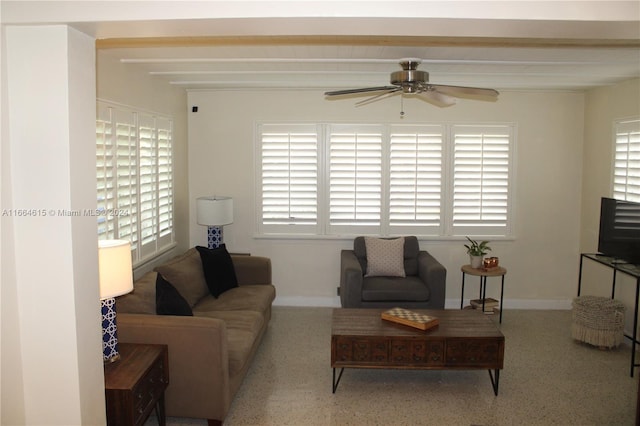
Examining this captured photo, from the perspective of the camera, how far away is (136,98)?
4633 millimetres

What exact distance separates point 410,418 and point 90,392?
84.0 inches

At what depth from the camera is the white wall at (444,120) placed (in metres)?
6.01

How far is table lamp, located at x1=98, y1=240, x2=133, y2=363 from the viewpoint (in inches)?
110

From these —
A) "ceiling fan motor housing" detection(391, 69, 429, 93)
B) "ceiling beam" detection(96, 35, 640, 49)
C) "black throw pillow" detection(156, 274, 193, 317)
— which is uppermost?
"ceiling beam" detection(96, 35, 640, 49)

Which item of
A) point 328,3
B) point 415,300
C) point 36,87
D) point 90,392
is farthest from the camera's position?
point 415,300

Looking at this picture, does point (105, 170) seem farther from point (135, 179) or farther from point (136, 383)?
point (136, 383)

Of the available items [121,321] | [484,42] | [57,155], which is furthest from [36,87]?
[484,42]

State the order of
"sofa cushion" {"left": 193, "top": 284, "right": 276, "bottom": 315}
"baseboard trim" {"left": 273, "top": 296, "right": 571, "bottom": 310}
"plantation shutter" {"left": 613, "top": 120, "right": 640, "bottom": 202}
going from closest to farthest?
1. "sofa cushion" {"left": 193, "top": 284, "right": 276, "bottom": 315}
2. "plantation shutter" {"left": 613, "top": 120, "right": 640, "bottom": 202}
3. "baseboard trim" {"left": 273, "top": 296, "right": 571, "bottom": 310}

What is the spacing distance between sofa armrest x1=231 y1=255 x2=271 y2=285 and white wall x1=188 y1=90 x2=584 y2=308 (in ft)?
2.58

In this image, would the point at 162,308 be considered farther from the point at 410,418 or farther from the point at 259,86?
the point at 259,86

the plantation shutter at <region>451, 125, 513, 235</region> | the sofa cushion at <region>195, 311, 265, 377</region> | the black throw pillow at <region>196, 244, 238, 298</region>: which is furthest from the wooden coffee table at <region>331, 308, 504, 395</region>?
Result: the plantation shutter at <region>451, 125, 513, 235</region>

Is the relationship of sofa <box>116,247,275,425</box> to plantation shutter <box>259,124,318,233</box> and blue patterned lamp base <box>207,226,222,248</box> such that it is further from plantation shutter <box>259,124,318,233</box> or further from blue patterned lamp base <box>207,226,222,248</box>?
plantation shutter <box>259,124,318,233</box>

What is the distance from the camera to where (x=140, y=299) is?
12.1ft

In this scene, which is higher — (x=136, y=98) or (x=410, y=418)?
(x=136, y=98)
